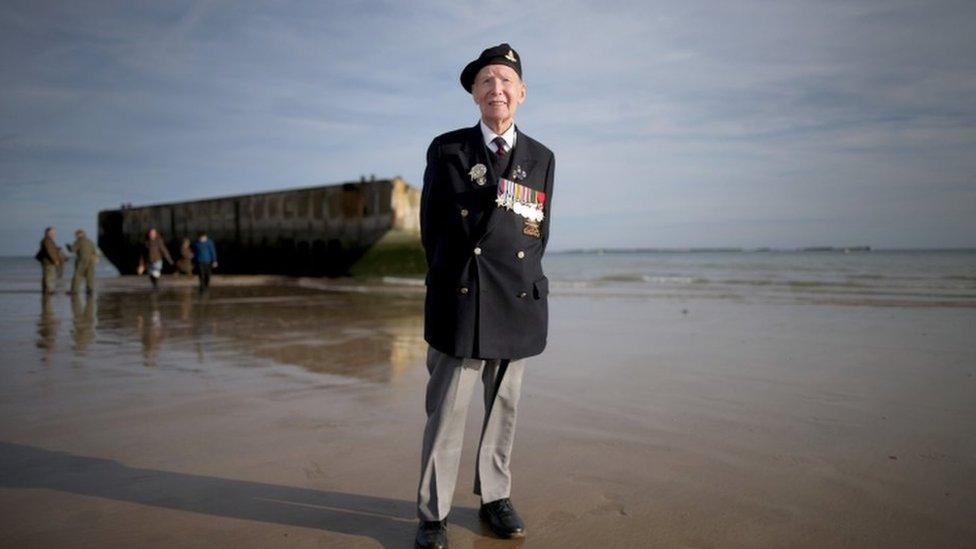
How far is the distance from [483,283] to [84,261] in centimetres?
1571

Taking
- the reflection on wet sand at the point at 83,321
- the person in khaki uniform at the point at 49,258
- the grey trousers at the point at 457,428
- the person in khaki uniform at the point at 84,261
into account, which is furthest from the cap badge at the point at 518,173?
the person in khaki uniform at the point at 49,258

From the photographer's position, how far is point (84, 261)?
1467 cm

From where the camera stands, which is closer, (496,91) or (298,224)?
(496,91)

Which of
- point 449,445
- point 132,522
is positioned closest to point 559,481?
point 449,445

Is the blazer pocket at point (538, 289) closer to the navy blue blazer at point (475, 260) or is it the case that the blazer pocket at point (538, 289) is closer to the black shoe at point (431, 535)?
the navy blue blazer at point (475, 260)

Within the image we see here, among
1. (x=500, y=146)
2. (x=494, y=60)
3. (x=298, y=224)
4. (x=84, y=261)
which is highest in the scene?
(x=298, y=224)

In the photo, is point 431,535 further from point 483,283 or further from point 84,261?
point 84,261

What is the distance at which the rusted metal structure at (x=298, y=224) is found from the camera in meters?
21.5

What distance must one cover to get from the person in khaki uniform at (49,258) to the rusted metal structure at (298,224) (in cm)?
885

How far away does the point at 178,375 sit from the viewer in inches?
196

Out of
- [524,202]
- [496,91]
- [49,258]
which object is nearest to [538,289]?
[524,202]

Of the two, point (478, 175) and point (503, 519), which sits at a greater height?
point (478, 175)

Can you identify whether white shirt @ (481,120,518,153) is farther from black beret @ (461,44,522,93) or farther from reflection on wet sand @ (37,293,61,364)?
reflection on wet sand @ (37,293,61,364)

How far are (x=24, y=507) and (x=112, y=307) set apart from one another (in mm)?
9918
